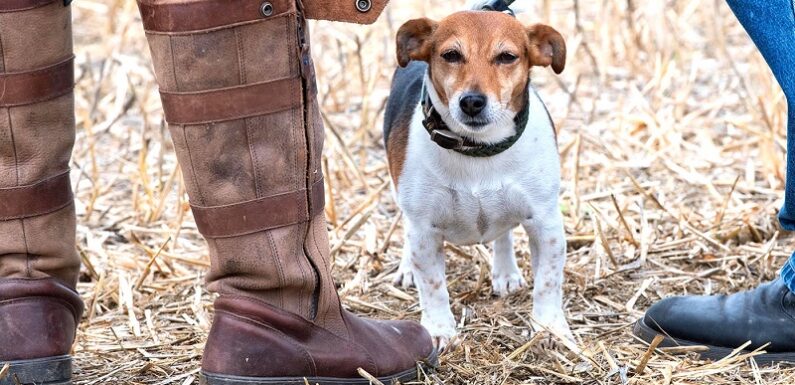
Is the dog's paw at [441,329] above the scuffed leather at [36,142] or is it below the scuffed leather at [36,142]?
below

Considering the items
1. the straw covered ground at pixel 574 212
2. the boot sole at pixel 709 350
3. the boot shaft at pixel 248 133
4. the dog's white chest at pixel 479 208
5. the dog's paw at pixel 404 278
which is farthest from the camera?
the dog's paw at pixel 404 278

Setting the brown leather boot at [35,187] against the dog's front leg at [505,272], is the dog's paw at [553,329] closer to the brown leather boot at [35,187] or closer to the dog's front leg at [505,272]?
the dog's front leg at [505,272]

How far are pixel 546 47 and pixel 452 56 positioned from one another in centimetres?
31

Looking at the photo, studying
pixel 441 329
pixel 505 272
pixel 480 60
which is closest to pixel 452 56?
pixel 480 60

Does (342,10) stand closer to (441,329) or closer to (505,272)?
(441,329)

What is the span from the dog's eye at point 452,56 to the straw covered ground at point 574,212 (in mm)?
783

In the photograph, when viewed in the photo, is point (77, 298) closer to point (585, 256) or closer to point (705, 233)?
point (585, 256)

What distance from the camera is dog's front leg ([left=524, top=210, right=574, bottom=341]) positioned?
10.3 ft

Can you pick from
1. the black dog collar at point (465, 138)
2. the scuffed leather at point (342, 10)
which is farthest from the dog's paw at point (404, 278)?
the scuffed leather at point (342, 10)

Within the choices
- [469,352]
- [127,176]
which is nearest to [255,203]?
[469,352]

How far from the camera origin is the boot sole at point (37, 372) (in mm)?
2346

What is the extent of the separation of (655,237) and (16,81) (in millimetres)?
2460

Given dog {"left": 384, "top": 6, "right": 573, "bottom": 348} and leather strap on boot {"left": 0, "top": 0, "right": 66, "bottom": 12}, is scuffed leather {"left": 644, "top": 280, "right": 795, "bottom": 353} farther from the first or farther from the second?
leather strap on boot {"left": 0, "top": 0, "right": 66, "bottom": 12}

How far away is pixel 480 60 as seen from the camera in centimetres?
292
